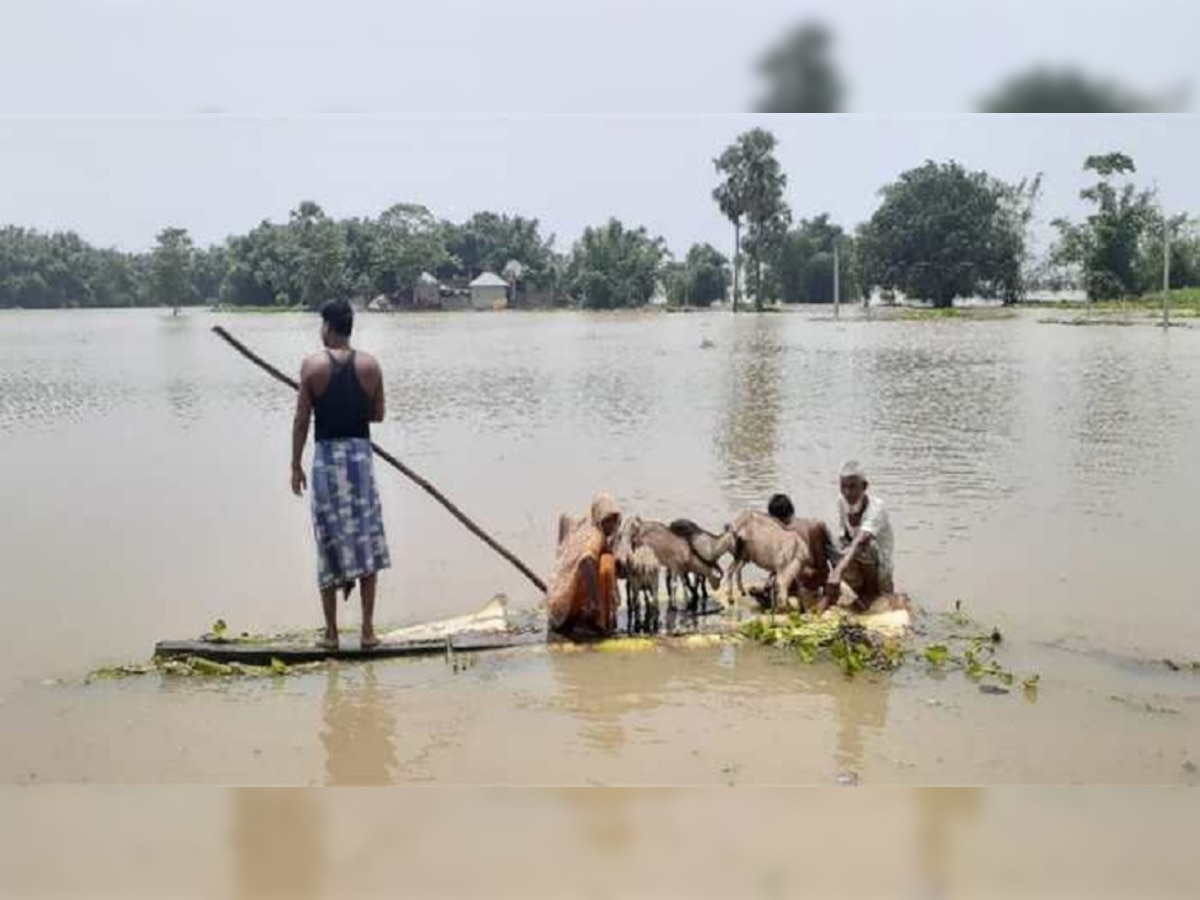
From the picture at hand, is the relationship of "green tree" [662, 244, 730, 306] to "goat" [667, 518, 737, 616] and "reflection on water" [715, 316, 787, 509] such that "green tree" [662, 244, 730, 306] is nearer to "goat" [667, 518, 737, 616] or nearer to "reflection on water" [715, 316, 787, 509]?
"reflection on water" [715, 316, 787, 509]

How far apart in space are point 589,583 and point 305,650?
4.13ft

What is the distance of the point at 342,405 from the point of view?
5230 mm

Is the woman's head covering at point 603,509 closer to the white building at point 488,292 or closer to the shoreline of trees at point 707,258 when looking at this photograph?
the shoreline of trees at point 707,258

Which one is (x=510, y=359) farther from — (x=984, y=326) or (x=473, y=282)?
(x=984, y=326)

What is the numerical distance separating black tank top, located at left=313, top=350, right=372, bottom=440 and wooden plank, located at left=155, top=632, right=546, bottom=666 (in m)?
0.93

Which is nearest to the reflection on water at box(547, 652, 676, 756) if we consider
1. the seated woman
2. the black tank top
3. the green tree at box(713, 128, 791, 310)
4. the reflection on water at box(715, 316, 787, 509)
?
the seated woman

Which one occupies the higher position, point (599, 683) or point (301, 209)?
point (301, 209)

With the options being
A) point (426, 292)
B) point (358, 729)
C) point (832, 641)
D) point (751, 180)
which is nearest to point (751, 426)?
point (426, 292)

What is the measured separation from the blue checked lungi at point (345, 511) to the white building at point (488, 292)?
16699mm

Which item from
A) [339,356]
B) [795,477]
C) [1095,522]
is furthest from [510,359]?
[339,356]

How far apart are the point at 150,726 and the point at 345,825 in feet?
6.44

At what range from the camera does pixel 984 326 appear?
28828mm

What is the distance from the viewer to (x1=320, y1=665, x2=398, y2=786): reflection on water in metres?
4.44

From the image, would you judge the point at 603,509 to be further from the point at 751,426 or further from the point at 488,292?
the point at 488,292
